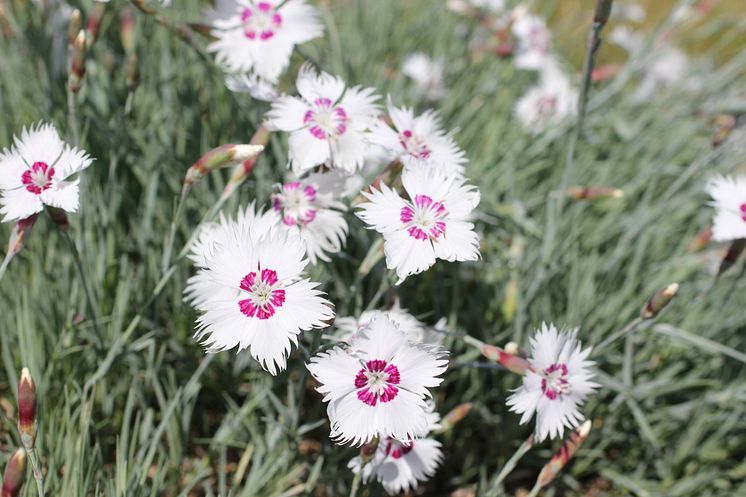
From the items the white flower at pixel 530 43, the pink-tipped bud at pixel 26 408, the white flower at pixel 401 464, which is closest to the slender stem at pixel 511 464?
the white flower at pixel 401 464

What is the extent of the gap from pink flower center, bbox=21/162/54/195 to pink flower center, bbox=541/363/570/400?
1.07 metres

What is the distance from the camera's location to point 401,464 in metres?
1.65

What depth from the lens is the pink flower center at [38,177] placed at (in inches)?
57.7

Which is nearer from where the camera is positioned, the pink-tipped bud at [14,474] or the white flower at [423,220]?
the pink-tipped bud at [14,474]

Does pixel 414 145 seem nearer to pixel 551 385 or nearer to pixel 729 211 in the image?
pixel 551 385

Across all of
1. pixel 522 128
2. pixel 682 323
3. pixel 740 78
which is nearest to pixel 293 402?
pixel 682 323

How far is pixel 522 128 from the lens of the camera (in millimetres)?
3121

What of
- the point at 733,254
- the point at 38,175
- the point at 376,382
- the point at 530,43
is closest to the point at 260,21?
the point at 38,175

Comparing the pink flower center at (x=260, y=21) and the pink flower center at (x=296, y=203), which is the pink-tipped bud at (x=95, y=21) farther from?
the pink flower center at (x=296, y=203)

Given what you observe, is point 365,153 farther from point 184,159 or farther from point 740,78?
point 740,78

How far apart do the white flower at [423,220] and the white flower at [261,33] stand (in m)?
0.64

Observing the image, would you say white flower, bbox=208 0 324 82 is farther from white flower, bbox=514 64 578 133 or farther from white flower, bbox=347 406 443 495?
white flower, bbox=514 64 578 133

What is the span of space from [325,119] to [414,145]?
21 cm

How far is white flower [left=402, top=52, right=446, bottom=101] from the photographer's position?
3.07 m
